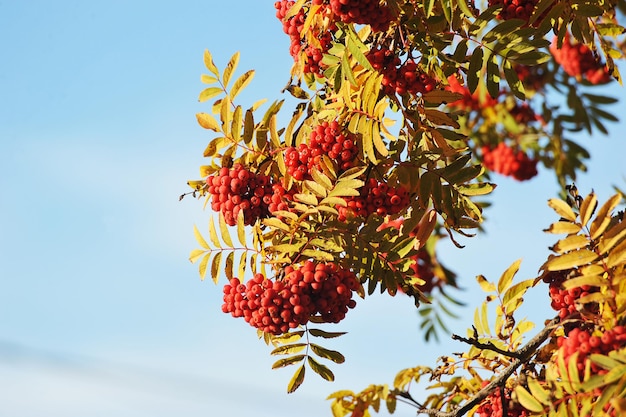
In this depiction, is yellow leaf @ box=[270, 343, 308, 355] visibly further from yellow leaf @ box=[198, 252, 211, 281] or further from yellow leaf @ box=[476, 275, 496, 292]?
yellow leaf @ box=[476, 275, 496, 292]

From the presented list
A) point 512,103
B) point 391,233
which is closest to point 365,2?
point 391,233

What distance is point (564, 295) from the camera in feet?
8.38

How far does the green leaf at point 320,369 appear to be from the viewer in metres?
2.77

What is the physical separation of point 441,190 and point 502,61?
459mm

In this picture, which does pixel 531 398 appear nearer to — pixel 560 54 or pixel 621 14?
pixel 621 14

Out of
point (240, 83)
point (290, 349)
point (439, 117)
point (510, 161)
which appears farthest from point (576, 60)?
point (290, 349)

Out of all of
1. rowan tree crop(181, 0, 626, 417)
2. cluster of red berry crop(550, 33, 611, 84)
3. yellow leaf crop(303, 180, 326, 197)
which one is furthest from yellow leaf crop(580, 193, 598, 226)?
cluster of red berry crop(550, 33, 611, 84)

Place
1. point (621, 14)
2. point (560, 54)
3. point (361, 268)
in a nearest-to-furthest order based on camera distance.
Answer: point (361, 268) → point (621, 14) → point (560, 54)

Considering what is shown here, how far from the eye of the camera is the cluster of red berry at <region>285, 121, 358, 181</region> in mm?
2604

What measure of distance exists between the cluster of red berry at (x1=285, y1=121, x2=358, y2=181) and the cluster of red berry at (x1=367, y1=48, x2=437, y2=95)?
0.80ft

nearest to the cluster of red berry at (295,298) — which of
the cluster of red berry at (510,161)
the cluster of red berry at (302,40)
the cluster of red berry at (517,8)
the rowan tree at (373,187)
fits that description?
the rowan tree at (373,187)

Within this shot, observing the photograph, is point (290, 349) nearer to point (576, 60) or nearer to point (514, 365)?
point (514, 365)

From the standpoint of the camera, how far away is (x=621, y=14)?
452 centimetres

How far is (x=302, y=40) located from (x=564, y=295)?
1217 mm
